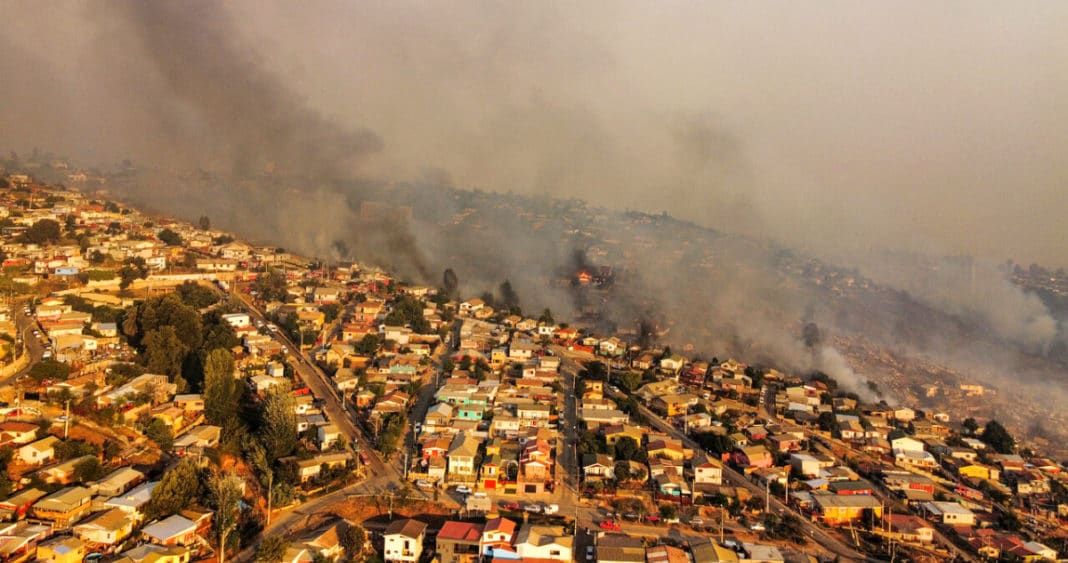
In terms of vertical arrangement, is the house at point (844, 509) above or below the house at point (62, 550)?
above

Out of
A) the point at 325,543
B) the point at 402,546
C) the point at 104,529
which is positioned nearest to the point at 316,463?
the point at 325,543

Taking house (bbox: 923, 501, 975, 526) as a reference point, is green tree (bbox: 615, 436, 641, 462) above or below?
above

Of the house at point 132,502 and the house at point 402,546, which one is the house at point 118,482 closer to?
the house at point 132,502

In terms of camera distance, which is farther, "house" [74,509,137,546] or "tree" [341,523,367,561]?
"tree" [341,523,367,561]

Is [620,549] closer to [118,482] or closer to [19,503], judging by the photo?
[118,482]

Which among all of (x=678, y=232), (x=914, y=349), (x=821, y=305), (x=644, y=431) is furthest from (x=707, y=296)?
(x=678, y=232)

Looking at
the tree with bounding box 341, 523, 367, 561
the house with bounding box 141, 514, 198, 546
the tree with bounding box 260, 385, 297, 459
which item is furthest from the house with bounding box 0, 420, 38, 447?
the tree with bounding box 341, 523, 367, 561

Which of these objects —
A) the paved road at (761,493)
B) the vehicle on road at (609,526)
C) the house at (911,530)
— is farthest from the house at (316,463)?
the house at (911,530)

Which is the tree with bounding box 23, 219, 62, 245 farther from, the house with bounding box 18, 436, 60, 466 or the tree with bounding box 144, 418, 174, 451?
the house with bounding box 18, 436, 60, 466
